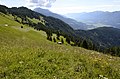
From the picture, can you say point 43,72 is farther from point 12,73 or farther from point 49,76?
point 12,73

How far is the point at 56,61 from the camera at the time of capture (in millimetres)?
16406

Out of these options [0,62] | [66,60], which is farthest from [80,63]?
[0,62]

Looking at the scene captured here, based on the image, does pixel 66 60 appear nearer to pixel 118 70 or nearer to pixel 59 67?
pixel 59 67

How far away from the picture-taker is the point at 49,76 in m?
14.3

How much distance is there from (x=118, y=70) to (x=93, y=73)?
91.1 inches

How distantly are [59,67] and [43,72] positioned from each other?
4.56ft

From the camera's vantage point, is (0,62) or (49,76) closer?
(49,76)

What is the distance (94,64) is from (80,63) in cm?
111

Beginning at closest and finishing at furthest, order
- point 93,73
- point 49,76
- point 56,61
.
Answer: point 49,76, point 93,73, point 56,61

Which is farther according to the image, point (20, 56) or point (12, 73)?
point (20, 56)

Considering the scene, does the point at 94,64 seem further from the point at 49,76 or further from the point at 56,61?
the point at 49,76

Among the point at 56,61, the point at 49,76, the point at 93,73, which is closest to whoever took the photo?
the point at 49,76

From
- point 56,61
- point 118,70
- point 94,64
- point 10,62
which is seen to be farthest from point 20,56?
point 118,70

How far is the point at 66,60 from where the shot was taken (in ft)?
55.0
